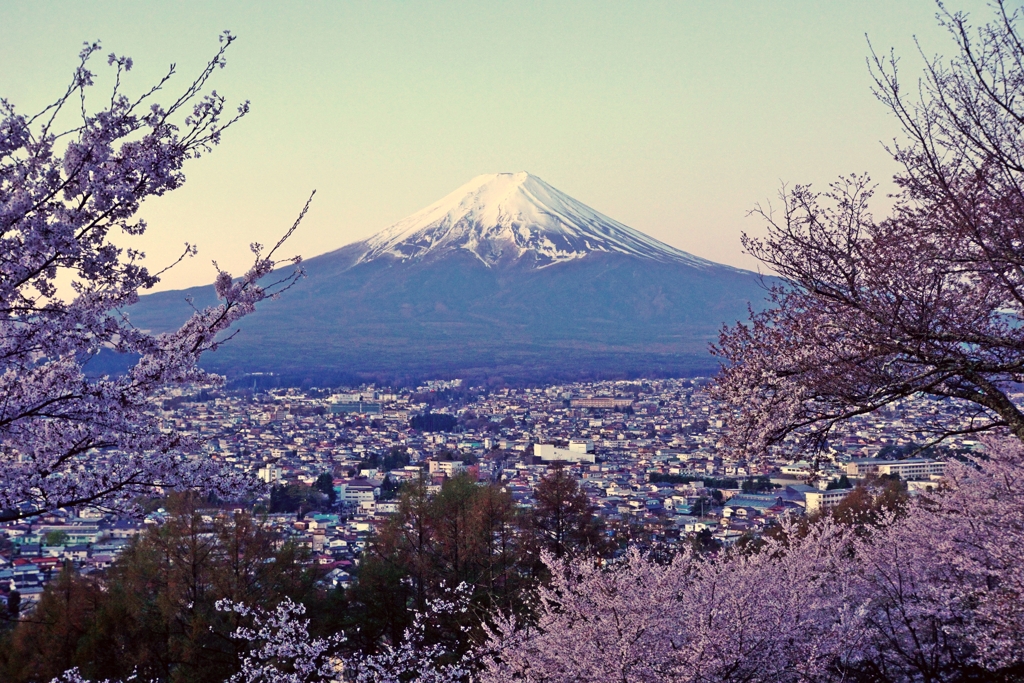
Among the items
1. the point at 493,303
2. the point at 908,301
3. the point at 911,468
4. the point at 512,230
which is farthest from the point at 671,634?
the point at 512,230

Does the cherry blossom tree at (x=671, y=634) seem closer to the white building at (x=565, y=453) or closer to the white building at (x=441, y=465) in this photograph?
the white building at (x=441, y=465)

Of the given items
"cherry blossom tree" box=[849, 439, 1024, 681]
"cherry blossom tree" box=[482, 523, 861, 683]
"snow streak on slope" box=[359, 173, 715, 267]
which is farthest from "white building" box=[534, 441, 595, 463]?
"snow streak on slope" box=[359, 173, 715, 267]

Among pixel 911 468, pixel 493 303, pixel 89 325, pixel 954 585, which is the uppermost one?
pixel 493 303

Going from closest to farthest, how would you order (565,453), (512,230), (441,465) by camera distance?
1. (441,465)
2. (565,453)
3. (512,230)

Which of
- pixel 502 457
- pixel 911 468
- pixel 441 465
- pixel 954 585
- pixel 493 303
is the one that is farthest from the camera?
pixel 493 303

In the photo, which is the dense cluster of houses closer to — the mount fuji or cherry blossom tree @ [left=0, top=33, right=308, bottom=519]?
cherry blossom tree @ [left=0, top=33, right=308, bottom=519]

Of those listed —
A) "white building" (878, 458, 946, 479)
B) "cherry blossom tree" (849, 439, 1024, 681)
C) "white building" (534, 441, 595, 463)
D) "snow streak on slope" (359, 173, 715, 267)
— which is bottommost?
"white building" (534, 441, 595, 463)

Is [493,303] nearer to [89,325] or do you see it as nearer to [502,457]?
[502,457]

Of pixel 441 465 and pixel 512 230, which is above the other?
pixel 512 230

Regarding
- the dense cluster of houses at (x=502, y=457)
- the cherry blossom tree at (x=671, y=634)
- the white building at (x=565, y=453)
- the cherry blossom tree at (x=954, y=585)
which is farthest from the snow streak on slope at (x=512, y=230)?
the cherry blossom tree at (x=671, y=634)
